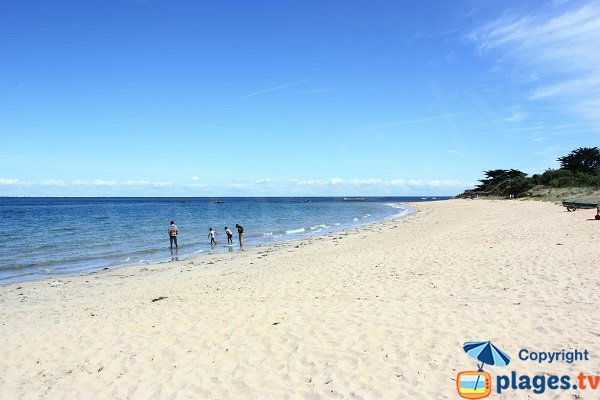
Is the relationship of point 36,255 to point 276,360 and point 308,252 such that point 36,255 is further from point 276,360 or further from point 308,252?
point 276,360

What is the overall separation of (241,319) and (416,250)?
10465 mm

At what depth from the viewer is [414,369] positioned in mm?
5590

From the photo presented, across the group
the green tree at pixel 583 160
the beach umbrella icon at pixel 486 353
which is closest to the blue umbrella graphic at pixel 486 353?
the beach umbrella icon at pixel 486 353

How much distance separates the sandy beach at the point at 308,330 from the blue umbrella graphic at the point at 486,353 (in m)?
0.13

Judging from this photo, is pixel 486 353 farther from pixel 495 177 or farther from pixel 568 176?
pixel 495 177

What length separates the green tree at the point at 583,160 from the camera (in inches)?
2943

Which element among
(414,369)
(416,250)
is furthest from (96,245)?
(414,369)

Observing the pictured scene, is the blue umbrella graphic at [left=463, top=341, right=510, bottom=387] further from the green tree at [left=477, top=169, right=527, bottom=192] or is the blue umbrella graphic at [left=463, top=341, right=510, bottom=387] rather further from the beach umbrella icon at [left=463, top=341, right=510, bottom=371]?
the green tree at [left=477, top=169, right=527, bottom=192]

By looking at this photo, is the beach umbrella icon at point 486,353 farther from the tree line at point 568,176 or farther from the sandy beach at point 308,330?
the tree line at point 568,176

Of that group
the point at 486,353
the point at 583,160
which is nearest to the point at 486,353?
the point at 486,353

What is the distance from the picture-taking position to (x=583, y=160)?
76.6 m

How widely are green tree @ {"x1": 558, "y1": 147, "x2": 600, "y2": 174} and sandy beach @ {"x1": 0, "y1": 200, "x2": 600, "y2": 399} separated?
76804 mm

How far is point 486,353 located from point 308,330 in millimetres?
3110

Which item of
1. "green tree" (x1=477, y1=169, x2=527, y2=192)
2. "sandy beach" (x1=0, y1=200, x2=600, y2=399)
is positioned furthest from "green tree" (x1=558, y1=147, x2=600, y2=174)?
"sandy beach" (x1=0, y1=200, x2=600, y2=399)
